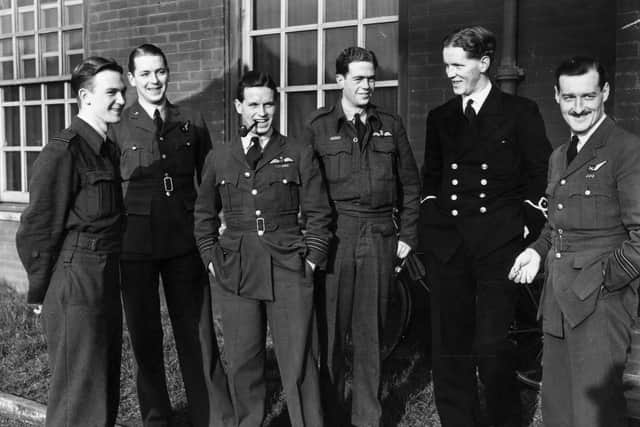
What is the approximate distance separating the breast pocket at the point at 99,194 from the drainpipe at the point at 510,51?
289 centimetres

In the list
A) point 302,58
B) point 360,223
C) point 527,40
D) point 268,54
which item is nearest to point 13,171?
point 268,54

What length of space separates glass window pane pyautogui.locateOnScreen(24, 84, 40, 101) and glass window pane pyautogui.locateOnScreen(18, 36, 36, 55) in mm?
394

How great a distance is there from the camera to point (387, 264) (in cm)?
405

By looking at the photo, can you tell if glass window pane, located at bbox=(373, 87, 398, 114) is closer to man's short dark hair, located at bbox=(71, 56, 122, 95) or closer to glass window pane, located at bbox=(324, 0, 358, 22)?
glass window pane, located at bbox=(324, 0, 358, 22)

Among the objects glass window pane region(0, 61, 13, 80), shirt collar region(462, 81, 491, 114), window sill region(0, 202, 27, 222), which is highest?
glass window pane region(0, 61, 13, 80)

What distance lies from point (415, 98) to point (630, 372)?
270 centimetres

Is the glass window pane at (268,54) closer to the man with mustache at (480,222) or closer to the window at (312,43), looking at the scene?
the window at (312,43)

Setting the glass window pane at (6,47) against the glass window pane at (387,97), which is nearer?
the glass window pane at (387,97)

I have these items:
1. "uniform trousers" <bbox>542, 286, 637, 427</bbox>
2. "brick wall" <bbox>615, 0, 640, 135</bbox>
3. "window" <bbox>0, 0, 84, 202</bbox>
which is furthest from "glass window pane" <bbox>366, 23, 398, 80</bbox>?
"window" <bbox>0, 0, 84, 202</bbox>

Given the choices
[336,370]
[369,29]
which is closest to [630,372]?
[336,370]

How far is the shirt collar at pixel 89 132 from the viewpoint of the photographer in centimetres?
350

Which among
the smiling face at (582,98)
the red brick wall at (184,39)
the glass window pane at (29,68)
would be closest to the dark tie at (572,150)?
the smiling face at (582,98)

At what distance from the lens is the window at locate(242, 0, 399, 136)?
20.1 ft

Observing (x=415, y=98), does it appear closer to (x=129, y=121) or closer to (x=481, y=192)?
(x=481, y=192)
